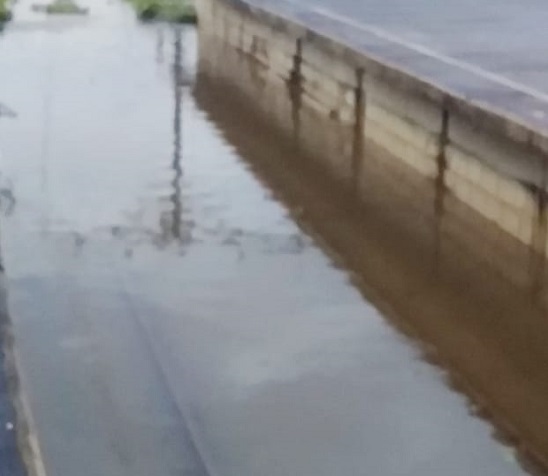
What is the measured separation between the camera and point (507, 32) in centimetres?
832

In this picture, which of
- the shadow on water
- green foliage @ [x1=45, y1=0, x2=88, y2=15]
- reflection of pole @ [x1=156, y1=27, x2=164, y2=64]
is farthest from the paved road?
green foliage @ [x1=45, y1=0, x2=88, y2=15]

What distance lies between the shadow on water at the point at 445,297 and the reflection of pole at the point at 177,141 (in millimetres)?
405

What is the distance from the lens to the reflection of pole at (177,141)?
6.28m

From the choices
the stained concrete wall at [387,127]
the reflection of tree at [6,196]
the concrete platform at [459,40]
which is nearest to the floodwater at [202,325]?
the reflection of tree at [6,196]

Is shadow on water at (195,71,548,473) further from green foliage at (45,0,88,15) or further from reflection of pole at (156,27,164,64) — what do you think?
green foliage at (45,0,88,15)

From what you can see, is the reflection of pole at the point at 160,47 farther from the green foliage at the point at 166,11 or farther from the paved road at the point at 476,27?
the paved road at the point at 476,27

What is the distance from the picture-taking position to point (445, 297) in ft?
17.7

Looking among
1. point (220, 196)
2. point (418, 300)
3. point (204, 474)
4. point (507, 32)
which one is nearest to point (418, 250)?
point (418, 300)

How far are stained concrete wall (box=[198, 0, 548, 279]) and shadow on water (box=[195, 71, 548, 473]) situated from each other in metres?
0.18

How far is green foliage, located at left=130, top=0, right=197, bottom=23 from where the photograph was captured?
13000 mm

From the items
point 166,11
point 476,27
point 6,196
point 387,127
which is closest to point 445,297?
point 387,127

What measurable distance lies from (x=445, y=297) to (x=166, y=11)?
327 inches

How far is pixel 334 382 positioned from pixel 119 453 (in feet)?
2.75

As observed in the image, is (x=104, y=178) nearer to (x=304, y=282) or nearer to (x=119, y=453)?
(x=304, y=282)
